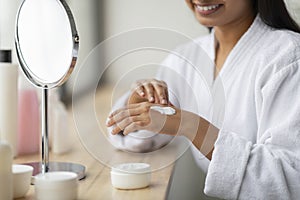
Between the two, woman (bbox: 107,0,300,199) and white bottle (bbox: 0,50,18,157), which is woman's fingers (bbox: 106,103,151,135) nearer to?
woman (bbox: 107,0,300,199)

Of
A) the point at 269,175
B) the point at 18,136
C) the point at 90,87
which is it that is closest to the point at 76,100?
the point at 90,87

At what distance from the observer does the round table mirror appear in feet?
3.03

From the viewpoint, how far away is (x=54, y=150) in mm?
1319

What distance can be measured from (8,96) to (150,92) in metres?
0.33

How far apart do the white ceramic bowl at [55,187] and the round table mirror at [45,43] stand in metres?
0.13

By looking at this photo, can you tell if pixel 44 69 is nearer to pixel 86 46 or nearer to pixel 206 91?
pixel 206 91

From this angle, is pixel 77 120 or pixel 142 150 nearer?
pixel 77 120

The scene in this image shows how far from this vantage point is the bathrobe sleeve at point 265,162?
3.50ft

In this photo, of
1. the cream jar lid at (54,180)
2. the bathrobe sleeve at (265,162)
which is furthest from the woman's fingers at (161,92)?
the cream jar lid at (54,180)

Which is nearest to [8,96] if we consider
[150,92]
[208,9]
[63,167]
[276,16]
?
[63,167]

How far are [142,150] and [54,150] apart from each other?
0.25 m

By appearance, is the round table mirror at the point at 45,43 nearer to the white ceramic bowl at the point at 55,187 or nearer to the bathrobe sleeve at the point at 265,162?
the white ceramic bowl at the point at 55,187

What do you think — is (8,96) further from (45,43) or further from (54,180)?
(54,180)

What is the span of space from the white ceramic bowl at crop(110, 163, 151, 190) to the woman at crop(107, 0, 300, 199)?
0.35 feet
